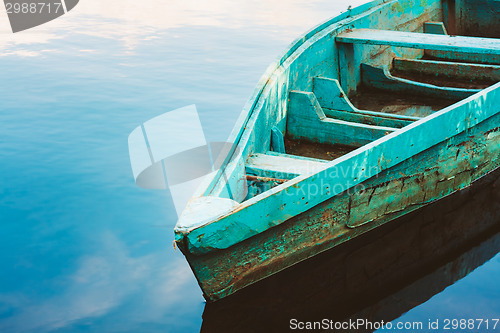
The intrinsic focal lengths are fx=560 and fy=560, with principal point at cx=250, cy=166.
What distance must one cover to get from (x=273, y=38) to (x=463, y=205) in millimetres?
7444

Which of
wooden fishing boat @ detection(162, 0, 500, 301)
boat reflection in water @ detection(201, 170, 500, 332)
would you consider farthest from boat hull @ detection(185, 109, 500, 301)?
boat reflection in water @ detection(201, 170, 500, 332)

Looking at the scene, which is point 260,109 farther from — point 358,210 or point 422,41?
point 422,41

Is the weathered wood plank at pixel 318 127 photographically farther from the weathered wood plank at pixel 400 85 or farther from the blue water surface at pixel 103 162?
the weathered wood plank at pixel 400 85

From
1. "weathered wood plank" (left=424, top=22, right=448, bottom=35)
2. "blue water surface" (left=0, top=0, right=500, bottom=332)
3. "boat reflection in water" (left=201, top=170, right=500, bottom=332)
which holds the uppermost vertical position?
"weathered wood plank" (left=424, top=22, right=448, bottom=35)

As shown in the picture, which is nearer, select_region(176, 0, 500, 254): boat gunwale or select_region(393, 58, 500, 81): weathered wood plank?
select_region(176, 0, 500, 254): boat gunwale

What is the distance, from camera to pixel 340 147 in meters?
4.69

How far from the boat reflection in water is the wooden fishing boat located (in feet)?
0.86

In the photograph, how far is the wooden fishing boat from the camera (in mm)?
3172

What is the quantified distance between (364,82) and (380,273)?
262 centimetres

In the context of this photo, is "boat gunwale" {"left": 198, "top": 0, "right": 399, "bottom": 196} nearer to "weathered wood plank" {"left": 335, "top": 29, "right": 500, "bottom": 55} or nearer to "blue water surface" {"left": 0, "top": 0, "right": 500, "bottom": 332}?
"weathered wood plank" {"left": 335, "top": 29, "right": 500, "bottom": 55}

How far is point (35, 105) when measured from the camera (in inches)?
298

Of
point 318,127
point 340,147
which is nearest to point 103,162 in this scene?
point 318,127

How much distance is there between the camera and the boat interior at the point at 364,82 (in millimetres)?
4219

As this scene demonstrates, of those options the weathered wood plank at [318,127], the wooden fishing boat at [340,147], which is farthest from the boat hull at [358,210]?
the weathered wood plank at [318,127]
